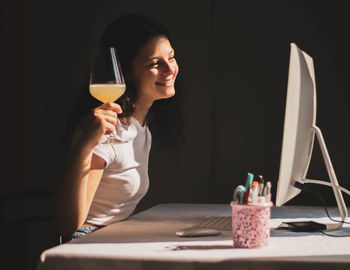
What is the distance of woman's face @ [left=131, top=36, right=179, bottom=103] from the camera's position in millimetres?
1898

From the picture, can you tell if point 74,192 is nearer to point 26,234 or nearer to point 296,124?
point 296,124

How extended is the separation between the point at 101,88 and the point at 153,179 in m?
2.01

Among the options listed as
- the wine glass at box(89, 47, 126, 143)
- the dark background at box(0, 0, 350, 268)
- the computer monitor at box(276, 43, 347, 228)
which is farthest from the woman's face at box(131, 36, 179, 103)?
the dark background at box(0, 0, 350, 268)

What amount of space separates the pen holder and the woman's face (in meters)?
0.85

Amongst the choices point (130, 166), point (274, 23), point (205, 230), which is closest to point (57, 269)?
point (205, 230)

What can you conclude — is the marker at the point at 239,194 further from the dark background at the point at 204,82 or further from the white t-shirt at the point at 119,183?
the dark background at the point at 204,82

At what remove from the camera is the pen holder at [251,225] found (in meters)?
1.16

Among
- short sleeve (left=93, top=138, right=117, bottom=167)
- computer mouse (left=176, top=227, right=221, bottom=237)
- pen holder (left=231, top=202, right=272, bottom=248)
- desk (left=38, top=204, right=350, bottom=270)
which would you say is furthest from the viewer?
short sleeve (left=93, top=138, right=117, bottom=167)

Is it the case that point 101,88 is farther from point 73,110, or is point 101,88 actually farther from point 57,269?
point 57,269

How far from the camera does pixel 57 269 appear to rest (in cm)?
109

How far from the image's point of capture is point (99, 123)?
4.67ft

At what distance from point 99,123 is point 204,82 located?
2.02 meters

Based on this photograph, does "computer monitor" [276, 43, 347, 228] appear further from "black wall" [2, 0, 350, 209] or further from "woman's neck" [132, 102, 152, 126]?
"black wall" [2, 0, 350, 209]

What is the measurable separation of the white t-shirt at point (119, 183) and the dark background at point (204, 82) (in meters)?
1.52
